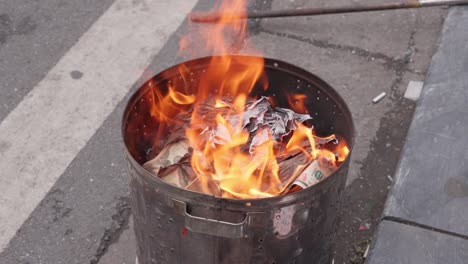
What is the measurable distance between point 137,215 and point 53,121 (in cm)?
188

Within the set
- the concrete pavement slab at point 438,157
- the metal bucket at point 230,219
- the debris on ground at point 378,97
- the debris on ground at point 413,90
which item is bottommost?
the debris on ground at point 378,97

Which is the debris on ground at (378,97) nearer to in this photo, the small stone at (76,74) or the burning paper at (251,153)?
the burning paper at (251,153)

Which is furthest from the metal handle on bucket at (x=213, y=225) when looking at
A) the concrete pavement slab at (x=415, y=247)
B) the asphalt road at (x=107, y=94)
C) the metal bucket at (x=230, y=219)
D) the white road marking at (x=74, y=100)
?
the white road marking at (x=74, y=100)

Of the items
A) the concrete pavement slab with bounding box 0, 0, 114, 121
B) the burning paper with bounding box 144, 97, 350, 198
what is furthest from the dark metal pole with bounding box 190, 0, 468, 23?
the burning paper with bounding box 144, 97, 350, 198

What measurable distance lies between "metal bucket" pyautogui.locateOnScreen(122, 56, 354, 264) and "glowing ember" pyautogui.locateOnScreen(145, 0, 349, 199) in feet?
0.48

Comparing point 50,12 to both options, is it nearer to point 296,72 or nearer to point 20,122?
point 20,122

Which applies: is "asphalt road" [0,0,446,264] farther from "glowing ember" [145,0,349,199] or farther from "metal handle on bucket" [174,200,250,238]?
"metal handle on bucket" [174,200,250,238]

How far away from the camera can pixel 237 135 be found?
245 cm

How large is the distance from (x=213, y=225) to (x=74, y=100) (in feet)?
7.96

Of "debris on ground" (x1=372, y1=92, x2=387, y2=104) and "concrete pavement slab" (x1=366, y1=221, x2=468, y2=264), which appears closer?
"concrete pavement slab" (x1=366, y1=221, x2=468, y2=264)

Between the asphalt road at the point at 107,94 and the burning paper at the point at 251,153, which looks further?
the asphalt road at the point at 107,94

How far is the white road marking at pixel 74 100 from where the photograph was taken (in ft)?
11.4

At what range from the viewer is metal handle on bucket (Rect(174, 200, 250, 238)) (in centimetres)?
195

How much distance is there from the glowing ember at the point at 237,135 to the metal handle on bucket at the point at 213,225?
208 millimetres
